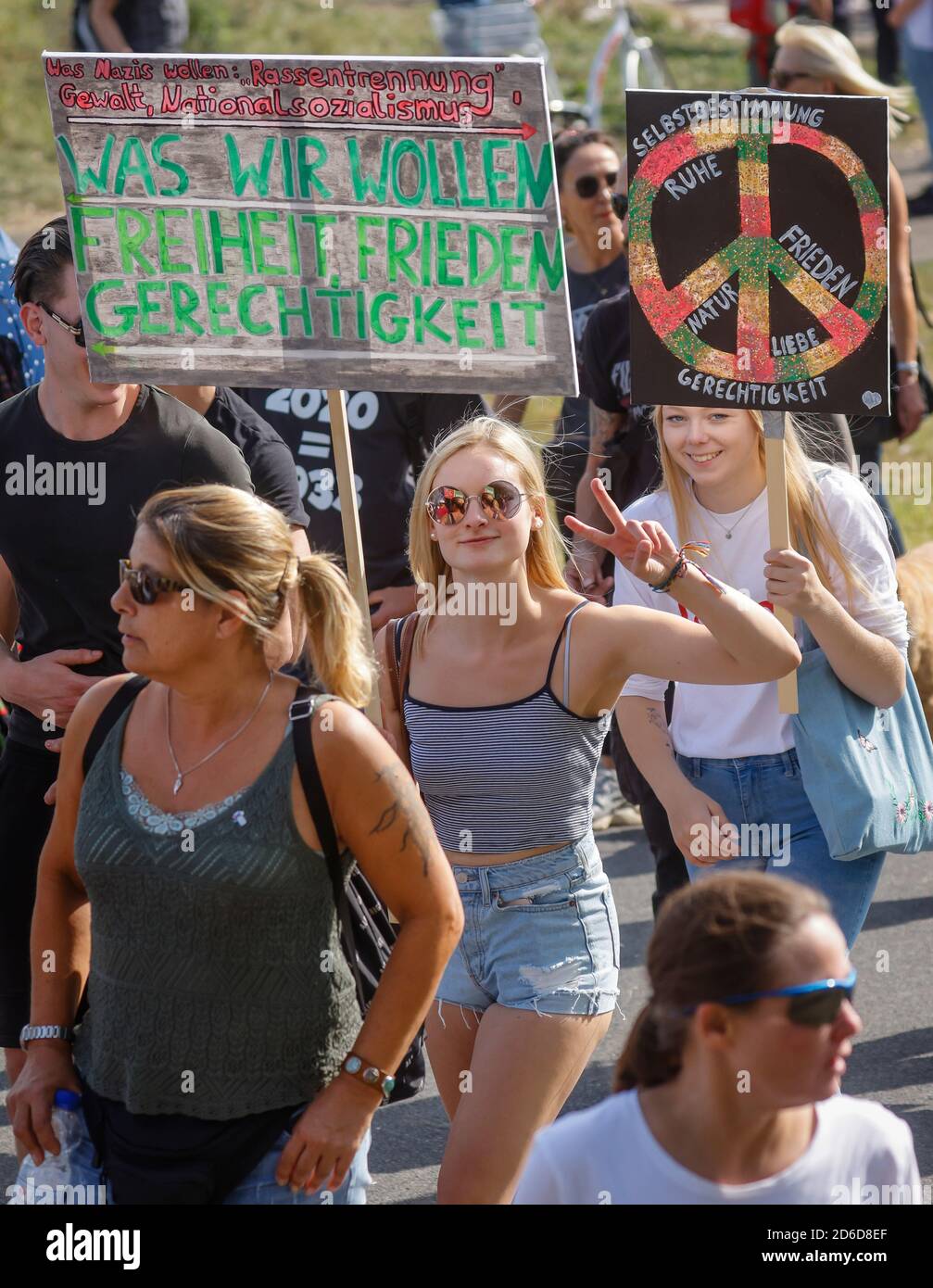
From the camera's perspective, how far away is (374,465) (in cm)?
539

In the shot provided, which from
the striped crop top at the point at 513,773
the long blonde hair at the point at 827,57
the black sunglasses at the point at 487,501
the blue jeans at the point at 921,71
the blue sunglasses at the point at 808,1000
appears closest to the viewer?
the blue sunglasses at the point at 808,1000

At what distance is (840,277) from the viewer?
3719mm

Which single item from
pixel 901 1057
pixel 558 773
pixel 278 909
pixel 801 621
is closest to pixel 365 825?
pixel 278 909

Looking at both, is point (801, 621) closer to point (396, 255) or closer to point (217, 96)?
point (396, 255)

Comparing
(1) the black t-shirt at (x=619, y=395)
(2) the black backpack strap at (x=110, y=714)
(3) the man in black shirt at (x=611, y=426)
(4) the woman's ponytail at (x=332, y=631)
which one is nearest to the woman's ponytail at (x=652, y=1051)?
(4) the woman's ponytail at (x=332, y=631)

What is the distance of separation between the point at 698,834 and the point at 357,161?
160 centimetres

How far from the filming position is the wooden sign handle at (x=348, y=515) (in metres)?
3.88

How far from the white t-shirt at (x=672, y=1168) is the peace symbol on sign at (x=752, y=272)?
1.80 metres

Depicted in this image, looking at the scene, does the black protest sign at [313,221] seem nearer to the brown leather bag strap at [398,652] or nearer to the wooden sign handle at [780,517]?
the wooden sign handle at [780,517]

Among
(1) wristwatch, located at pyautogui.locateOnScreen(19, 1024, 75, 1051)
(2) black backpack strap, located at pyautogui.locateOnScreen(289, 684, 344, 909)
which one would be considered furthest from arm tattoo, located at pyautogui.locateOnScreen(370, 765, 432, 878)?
(1) wristwatch, located at pyautogui.locateOnScreen(19, 1024, 75, 1051)

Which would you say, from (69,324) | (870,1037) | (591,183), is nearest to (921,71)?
(591,183)

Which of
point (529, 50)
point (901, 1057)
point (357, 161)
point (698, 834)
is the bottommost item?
point (901, 1057)

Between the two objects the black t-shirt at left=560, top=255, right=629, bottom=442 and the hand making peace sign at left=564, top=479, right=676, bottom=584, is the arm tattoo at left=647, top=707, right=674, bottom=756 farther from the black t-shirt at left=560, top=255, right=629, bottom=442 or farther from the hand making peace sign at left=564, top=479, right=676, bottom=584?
the black t-shirt at left=560, top=255, right=629, bottom=442

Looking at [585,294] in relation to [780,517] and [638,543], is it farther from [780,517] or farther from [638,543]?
[638,543]
